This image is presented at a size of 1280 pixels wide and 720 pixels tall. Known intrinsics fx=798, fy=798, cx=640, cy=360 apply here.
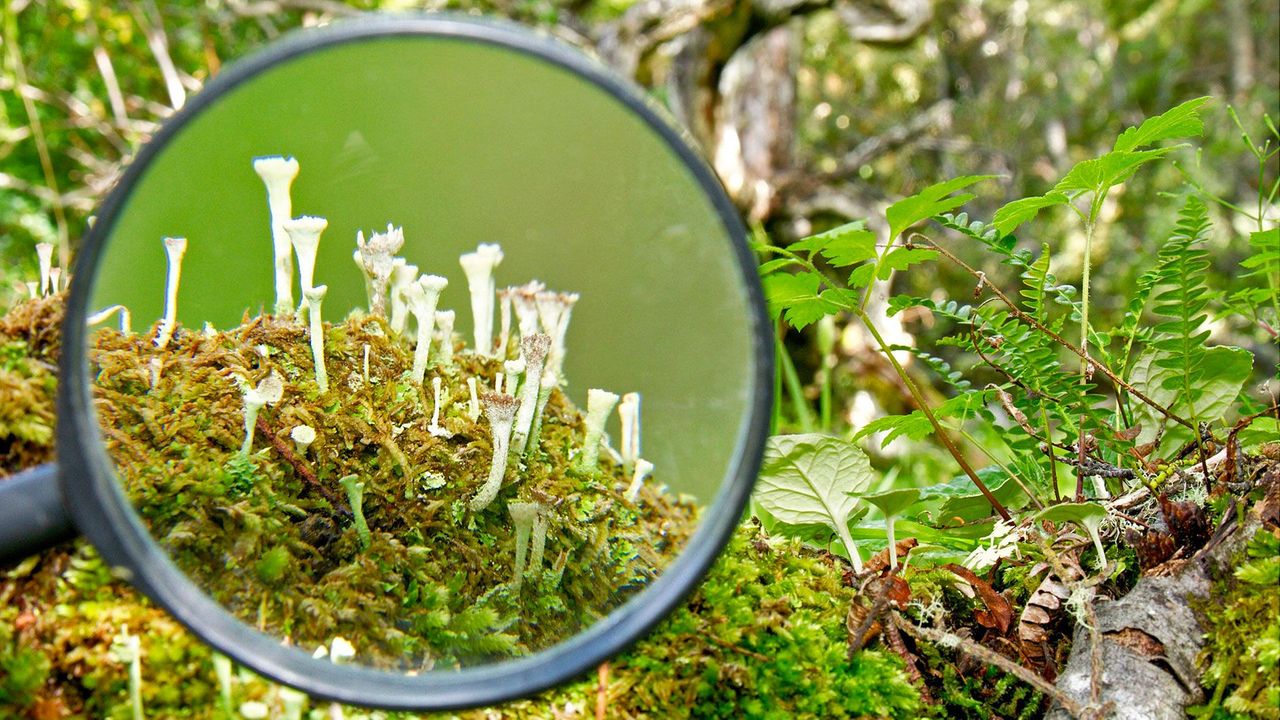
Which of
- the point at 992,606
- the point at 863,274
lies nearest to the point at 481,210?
the point at 863,274

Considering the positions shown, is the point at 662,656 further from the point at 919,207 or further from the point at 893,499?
the point at 919,207

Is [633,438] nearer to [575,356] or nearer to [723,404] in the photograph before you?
[575,356]

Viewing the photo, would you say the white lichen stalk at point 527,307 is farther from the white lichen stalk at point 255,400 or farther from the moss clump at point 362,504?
the white lichen stalk at point 255,400

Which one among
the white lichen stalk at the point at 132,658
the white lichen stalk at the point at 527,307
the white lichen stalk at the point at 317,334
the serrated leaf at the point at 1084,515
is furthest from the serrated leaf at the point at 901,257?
the white lichen stalk at the point at 132,658

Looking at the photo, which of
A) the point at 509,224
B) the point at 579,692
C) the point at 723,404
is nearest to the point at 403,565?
the point at 579,692

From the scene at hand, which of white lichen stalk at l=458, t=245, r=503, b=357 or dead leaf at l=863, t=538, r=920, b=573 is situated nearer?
dead leaf at l=863, t=538, r=920, b=573

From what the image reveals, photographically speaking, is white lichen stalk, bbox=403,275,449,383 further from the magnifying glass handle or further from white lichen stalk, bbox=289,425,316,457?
the magnifying glass handle

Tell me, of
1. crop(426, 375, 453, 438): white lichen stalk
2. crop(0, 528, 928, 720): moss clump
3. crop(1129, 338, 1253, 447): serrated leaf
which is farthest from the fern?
crop(426, 375, 453, 438): white lichen stalk
